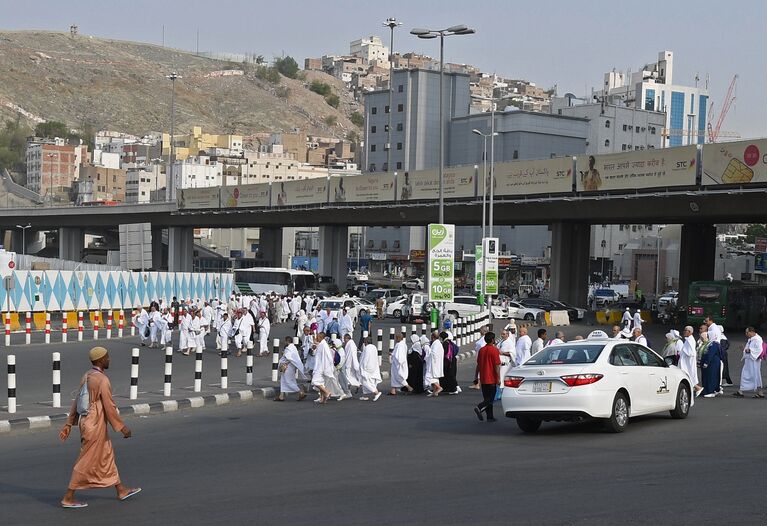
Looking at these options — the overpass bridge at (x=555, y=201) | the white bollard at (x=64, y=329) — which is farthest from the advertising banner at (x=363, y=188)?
the white bollard at (x=64, y=329)

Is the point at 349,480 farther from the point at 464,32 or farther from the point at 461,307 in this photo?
the point at 461,307

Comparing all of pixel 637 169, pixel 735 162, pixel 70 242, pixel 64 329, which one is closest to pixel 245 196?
pixel 70 242

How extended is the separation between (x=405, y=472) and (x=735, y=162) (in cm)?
3656

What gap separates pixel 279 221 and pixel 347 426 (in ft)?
206

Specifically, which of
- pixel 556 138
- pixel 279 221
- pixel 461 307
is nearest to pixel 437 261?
pixel 461 307

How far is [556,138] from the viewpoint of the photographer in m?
122

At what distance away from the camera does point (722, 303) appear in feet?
167

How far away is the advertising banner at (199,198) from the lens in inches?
3216

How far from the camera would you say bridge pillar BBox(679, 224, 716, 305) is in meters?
59.2

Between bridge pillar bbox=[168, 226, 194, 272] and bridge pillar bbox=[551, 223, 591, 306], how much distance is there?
3975 cm

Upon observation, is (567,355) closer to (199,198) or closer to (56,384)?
(56,384)

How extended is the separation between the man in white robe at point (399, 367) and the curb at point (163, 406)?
2.50m

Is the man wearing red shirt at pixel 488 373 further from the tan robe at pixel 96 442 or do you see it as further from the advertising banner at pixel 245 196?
the advertising banner at pixel 245 196

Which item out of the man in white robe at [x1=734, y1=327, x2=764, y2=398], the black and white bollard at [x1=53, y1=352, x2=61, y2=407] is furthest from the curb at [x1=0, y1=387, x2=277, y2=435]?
the man in white robe at [x1=734, y1=327, x2=764, y2=398]
